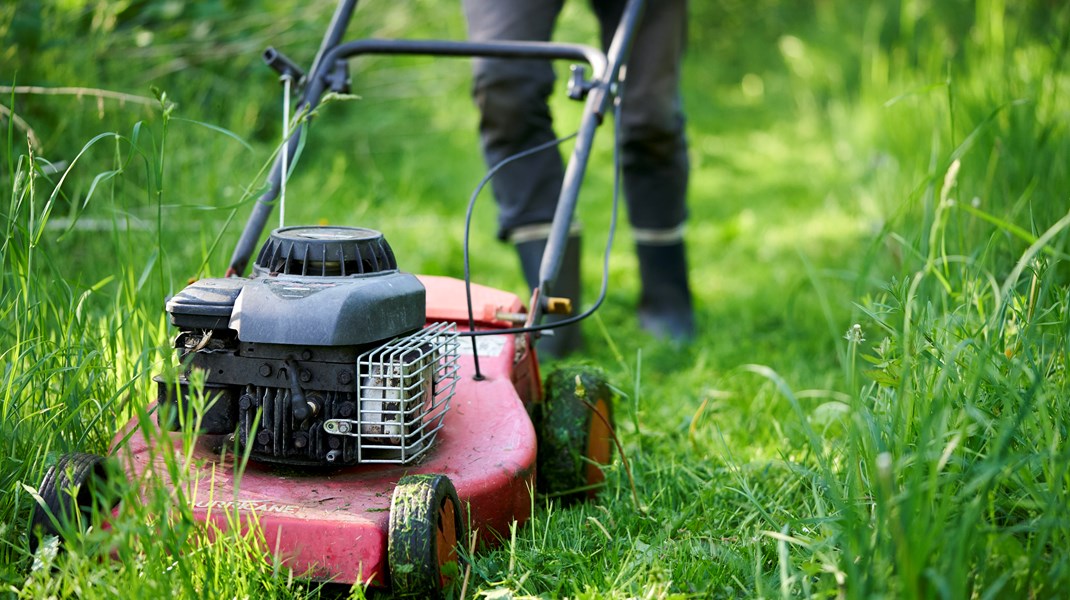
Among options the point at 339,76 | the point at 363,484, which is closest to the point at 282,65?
the point at 339,76

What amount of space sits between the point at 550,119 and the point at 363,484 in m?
1.33

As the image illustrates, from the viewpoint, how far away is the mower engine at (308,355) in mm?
1480

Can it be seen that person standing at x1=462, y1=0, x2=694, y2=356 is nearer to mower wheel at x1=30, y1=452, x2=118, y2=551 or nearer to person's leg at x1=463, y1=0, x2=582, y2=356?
person's leg at x1=463, y1=0, x2=582, y2=356

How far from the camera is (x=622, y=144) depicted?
310cm

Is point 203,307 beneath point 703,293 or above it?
above

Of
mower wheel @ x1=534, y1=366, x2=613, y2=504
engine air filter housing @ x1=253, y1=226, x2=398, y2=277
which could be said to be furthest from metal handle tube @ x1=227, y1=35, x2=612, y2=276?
mower wheel @ x1=534, y1=366, x2=613, y2=504

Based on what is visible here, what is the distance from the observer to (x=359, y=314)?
149 cm

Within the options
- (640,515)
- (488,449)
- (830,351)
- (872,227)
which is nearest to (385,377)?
(488,449)

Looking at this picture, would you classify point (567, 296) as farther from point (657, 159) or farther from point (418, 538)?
point (418, 538)

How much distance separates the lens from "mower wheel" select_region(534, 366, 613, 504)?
1.86 meters

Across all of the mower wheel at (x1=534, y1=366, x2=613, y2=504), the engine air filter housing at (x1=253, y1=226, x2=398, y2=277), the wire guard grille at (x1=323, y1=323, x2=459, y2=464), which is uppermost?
the engine air filter housing at (x1=253, y1=226, x2=398, y2=277)

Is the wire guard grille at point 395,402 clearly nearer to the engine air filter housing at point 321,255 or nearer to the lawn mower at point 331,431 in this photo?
the lawn mower at point 331,431

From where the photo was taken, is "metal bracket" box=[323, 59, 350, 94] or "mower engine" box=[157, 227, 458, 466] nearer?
"mower engine" box=[157, 227, 458, 466]

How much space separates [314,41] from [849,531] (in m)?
3.43
